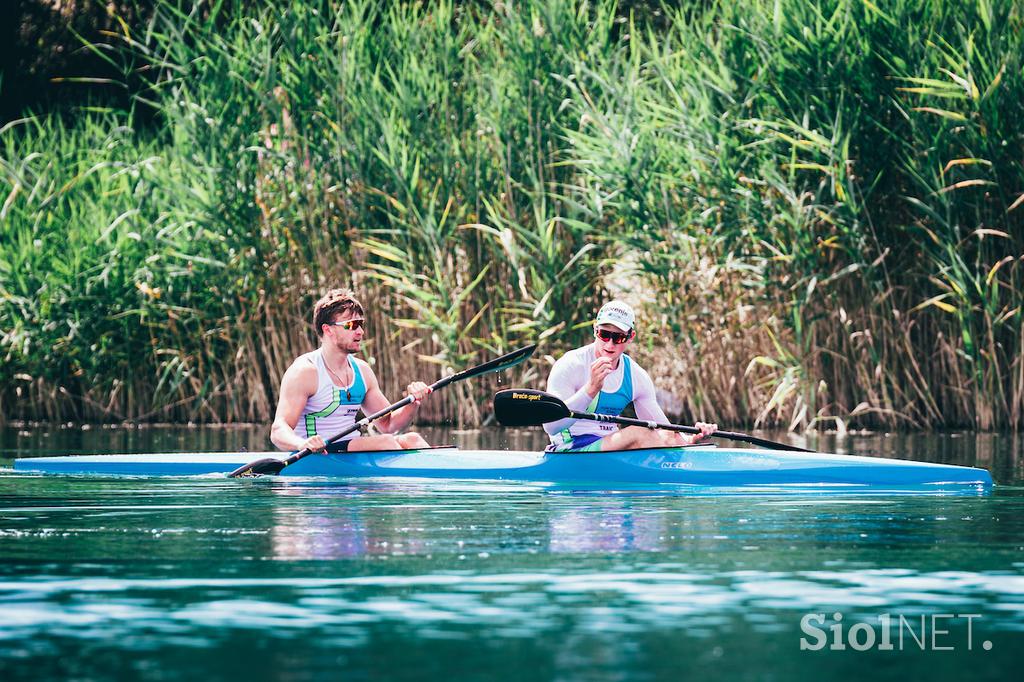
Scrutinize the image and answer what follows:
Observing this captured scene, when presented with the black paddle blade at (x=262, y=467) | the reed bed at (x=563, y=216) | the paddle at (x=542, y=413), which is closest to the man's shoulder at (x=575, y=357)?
the paddle at (x=542, y=413)

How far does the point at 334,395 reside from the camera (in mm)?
9656

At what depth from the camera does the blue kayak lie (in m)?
8.79

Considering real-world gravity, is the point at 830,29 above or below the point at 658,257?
above

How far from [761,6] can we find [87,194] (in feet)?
20.4

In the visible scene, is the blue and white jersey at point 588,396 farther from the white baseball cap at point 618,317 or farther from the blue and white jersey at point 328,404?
the blue and white jersey at point 328,404

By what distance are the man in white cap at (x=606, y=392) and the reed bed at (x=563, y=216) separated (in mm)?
3058

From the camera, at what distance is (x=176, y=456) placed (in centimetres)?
1020

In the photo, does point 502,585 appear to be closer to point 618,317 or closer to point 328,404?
point 618,317

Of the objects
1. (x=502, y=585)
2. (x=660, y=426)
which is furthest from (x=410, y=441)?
(x=502, y=585)

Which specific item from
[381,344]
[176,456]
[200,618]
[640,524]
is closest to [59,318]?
[381,344]

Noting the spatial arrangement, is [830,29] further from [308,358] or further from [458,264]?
[308,358]

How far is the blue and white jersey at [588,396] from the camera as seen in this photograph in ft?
30.0

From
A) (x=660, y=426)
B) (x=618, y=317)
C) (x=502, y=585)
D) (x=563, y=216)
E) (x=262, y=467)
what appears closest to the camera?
(x=502, y=585)

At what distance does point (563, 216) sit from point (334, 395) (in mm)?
4191
